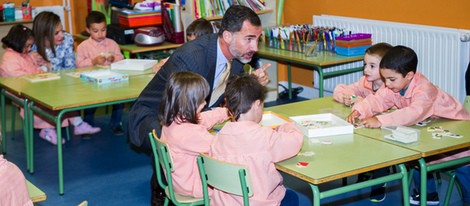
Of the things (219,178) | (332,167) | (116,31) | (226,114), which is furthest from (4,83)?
(332,167)

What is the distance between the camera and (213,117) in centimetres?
389

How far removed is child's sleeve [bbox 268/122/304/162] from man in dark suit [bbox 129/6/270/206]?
2.43 ft

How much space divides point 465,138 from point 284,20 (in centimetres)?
429

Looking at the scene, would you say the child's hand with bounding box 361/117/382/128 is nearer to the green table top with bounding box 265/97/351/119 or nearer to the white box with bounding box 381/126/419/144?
the white box with bounding box 381/126/419/144

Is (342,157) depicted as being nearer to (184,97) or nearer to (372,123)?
(372,123)

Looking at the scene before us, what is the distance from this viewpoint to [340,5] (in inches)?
272

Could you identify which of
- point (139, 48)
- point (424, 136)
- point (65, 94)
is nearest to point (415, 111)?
point (424, 136)

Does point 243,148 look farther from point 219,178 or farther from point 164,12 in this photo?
point 164,12

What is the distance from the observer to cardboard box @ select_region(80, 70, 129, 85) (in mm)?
5387

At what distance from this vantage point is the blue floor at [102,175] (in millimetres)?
4750

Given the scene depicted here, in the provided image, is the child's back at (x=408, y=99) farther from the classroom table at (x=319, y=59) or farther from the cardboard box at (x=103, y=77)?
the cardboard box at (x=103, y=77)

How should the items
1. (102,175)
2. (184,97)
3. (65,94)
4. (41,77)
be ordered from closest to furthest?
(184,97), (65,94), (102,175), (41,77)

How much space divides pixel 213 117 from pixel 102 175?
174 centimetres

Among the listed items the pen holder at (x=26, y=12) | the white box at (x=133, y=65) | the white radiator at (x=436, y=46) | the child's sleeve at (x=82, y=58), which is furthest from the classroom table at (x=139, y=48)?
the white radiator at (x=436, y=46)
